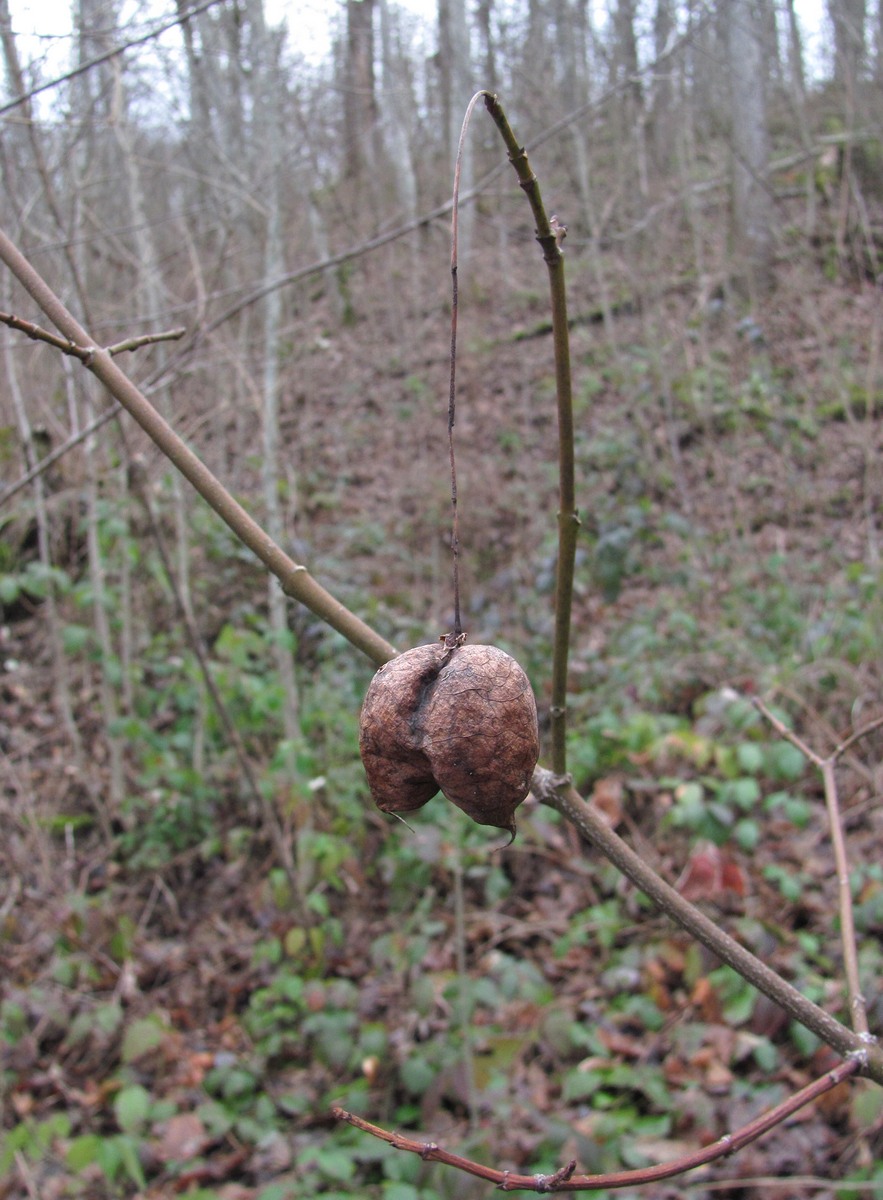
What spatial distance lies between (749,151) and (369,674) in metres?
7.70

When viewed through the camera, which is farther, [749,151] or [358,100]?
[749,151]

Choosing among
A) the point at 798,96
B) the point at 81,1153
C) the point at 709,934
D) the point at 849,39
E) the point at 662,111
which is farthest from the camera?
the point at 662,111

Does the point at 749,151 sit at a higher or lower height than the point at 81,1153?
higher

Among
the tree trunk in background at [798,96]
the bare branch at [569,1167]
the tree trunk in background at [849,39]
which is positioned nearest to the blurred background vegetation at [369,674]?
the tree trunk in background at [849,39]

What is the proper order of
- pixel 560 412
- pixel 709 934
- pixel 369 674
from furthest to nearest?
pixel 369 674 → pixel 709 934 → pixel 560 412

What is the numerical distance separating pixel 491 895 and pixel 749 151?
29.0 feet

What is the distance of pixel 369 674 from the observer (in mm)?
5652

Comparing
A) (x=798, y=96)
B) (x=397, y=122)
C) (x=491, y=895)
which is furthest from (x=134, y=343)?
(x=798, y=96)

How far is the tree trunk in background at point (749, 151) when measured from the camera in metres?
9.48

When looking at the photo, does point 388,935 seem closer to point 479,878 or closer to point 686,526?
point 479,878

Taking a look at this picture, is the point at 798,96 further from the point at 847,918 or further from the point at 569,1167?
the point at 569,1167

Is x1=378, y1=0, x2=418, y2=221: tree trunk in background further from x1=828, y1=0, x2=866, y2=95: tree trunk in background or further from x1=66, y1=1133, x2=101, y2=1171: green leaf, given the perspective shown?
x1=66, y1=1133, x2=101, y2=1171: green leaf

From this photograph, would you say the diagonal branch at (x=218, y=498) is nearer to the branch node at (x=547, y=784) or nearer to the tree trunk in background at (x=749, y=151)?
the branch node at (x=547, y=784)

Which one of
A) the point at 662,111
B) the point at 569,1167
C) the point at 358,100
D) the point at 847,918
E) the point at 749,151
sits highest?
the point at 662,111
